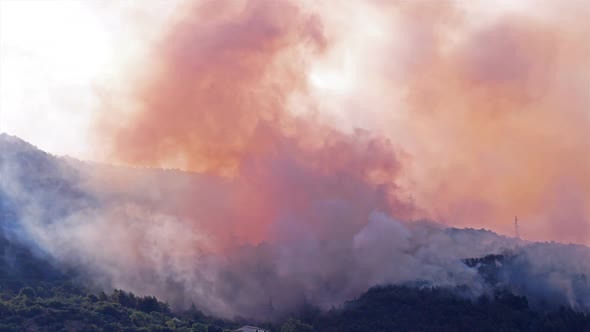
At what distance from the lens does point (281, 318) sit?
16462cm

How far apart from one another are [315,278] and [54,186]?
124 feet

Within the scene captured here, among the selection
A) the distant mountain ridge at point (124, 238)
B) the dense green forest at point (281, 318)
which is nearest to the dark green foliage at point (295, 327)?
the dense green forest at point (281, 318)

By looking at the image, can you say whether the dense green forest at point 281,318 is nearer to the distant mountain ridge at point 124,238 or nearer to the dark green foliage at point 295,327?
the dark green foliage at point 295,327

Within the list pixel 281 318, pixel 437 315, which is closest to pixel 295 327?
pixel 281 318

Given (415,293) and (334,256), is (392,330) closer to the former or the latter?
(415,293)

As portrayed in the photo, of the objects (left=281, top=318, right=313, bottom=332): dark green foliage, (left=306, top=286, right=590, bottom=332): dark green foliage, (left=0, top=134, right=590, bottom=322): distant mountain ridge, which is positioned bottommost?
(left=281, top=318, right=313, bottom=332): dark green foliage

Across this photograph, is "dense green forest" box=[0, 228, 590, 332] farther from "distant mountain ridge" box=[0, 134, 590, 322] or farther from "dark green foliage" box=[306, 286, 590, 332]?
"distant mountain ridge" box=[0, 134, 590, 322]

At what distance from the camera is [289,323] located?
156 m

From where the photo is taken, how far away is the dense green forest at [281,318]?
150 m

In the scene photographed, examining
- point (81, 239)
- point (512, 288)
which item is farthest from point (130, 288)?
point (512, 288)

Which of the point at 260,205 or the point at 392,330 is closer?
the point at 392,330

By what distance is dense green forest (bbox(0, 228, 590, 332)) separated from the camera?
5920 inches

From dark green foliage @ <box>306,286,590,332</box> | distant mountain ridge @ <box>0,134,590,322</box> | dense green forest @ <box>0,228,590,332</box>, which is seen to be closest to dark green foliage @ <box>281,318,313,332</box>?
dense green forest @ <box>0,228,590,332</box>

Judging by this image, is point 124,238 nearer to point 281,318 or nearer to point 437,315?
point 281,318
